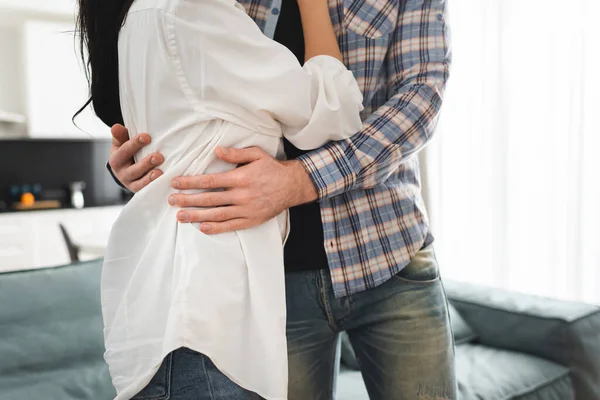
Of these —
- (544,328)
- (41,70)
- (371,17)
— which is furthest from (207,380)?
(41,70)

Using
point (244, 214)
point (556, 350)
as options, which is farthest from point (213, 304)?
point (556, 350)

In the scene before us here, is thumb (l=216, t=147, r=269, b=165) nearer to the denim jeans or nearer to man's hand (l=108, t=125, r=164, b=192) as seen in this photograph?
man's hand (l=108, t=125, r=164, b=192)

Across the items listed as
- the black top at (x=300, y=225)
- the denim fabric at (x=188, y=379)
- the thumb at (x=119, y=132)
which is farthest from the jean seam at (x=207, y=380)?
the thumb at (x=119, y=132)

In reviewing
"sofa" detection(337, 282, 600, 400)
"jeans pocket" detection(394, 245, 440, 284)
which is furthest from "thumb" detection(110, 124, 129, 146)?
"sofa" detection(337, 282, 600, 400)

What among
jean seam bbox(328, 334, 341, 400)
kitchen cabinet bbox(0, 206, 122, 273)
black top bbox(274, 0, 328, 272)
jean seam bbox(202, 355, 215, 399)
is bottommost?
kitchen cabinet bbox(0, 206, 122, 273)

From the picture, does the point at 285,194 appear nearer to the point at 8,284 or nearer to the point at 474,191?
the point at 8,284

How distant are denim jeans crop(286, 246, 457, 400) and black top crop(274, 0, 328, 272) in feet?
0.07

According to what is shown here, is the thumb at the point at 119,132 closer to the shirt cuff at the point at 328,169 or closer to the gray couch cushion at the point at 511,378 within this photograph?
the shirt cuff at the point at 328,169

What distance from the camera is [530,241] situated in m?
2.80

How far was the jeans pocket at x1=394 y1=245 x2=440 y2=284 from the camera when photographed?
0.98 meters

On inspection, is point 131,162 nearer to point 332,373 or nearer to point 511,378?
point 332,373

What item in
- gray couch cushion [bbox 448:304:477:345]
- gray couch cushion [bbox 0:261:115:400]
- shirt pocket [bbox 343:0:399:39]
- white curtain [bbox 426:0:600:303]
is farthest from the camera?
white curtain [bbox 426:0:600:303]

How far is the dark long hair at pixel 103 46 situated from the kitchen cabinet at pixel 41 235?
148 inches

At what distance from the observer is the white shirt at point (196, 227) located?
684 millimetres
